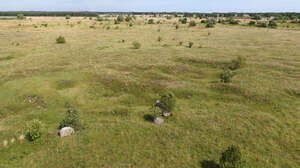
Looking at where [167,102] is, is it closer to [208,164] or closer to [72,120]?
[208,164]

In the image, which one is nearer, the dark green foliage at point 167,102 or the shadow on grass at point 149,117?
the shadow on grass at point 149,117

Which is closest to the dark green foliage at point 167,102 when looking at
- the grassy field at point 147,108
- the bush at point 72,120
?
the grassy field at point 147,108

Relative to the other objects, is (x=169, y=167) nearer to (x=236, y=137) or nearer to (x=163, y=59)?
(x=236, y=137)

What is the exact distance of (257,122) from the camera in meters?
21.5

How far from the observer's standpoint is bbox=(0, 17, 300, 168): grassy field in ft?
54.1

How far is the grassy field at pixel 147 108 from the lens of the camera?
650 inches

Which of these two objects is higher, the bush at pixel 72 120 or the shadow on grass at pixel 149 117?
the bush at pixel 72 120

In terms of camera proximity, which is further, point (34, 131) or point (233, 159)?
point (34, 131)

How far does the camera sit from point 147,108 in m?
24.8

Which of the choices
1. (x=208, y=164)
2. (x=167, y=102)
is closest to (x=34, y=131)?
(x=167, y=102)

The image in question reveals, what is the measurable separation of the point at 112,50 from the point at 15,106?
105 feet

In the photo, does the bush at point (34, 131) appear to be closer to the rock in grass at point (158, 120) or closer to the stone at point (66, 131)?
the stone at point (66, 131)

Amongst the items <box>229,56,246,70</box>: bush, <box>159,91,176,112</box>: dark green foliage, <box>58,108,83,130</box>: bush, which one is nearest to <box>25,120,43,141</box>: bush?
<box>58,108,83,130</box>: bush

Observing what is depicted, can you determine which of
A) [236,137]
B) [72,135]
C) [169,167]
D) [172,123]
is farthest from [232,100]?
[72,135]
